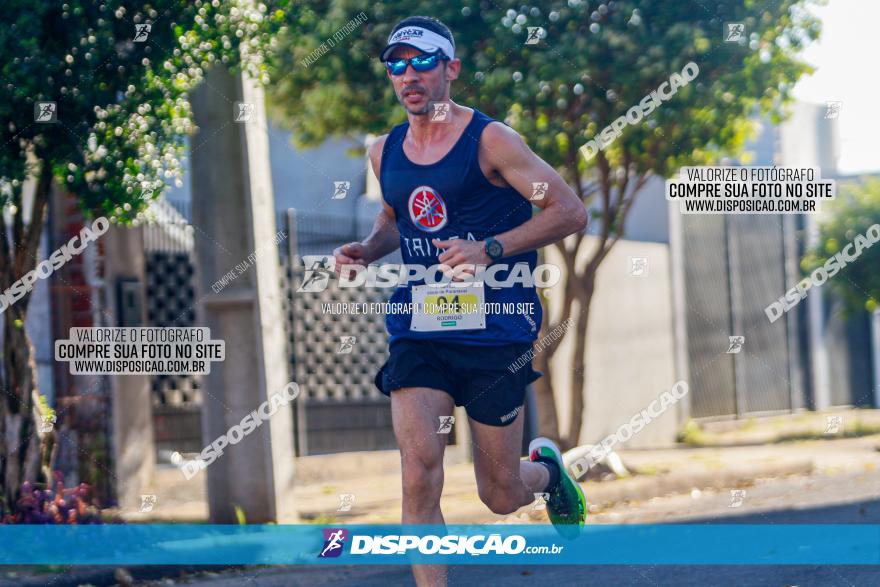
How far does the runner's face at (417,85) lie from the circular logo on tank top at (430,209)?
32 centimetres

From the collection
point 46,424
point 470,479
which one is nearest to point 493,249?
point 46,424

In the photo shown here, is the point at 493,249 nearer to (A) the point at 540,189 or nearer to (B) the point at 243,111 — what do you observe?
(A) the point at 540,189

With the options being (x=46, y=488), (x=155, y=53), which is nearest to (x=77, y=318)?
(x=46, y=488)

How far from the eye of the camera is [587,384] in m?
14.7

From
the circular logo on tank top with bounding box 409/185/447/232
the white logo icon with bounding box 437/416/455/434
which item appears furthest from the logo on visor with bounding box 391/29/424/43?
the white logo icon with bounding box 437/416/455/434

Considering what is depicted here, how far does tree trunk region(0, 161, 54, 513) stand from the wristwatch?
3.37 m

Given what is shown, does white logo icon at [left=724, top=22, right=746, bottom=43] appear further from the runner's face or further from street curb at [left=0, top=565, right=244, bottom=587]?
street curb at [left=0, top=565, right=244, bottom=587]

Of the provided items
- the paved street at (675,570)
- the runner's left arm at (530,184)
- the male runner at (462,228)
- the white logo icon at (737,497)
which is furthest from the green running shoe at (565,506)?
the white logo icon at (737,497)

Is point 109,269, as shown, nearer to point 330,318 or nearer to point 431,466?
point 330,318

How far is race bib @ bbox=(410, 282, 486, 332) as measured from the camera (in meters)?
4.64

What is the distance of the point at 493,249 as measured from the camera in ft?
14.8

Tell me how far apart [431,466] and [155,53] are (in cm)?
349

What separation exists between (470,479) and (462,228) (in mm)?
6390

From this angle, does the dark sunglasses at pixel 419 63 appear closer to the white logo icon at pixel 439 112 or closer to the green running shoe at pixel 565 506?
the white logo icon at pixel 439 112
